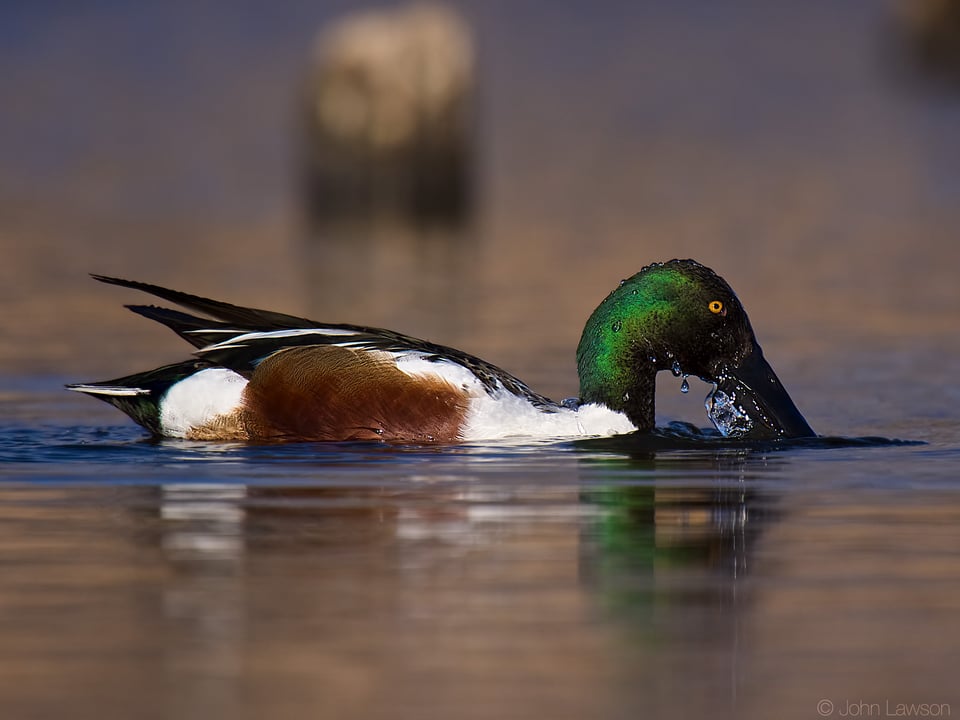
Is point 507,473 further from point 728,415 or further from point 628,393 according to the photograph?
point 728,415

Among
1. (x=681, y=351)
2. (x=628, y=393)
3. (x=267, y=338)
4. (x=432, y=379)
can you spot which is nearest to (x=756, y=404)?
(x=681, y=351)

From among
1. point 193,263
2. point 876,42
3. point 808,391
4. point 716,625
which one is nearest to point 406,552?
point 716,625

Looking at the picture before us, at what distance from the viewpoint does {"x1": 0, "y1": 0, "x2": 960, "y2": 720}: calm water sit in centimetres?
420

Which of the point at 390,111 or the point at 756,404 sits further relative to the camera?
the point at 390,111

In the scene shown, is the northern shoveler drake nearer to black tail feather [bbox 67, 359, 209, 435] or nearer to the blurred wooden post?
black tail feather [bbox 67, 359, 209, 435]

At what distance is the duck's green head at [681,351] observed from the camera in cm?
759

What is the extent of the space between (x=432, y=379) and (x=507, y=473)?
74cm

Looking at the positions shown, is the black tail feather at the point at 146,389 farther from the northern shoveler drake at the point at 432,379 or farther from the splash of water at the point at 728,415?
the splash of water at the point at 728,415

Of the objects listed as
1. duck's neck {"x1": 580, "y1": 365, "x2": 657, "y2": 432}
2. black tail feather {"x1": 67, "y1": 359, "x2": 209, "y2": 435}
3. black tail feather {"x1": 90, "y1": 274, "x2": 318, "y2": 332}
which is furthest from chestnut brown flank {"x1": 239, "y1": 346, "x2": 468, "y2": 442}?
duck's neck {"x1": 580, "y1": 365, "x2": 657, "y2": 432}

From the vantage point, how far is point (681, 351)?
765 centimetres

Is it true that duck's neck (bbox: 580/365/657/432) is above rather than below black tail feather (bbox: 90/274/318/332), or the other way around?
below

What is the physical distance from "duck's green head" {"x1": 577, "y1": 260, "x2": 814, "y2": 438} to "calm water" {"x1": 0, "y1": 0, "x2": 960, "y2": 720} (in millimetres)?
241

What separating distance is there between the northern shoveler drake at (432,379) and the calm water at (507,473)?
0.49ft

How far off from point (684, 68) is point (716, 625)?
75.4 feet
